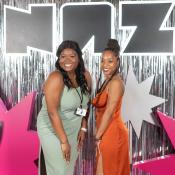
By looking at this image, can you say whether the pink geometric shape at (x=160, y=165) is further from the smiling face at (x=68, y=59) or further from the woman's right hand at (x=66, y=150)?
the smiling face at (x=68, y=59)

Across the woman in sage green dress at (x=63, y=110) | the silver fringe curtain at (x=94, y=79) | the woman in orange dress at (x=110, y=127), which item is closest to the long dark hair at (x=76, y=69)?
the woman in sage green dress at (x=63, y=110)

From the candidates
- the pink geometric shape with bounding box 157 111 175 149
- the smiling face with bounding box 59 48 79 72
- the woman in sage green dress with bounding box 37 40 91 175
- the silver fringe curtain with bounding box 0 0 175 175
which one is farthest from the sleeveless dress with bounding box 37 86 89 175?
the pink geometric shape with bounding box 157 111 175 149

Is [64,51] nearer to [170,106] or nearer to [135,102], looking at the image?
[135,102]

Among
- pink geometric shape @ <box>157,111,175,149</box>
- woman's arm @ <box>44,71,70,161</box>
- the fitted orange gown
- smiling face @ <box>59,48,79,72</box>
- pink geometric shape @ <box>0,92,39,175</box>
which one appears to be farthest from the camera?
pink geometric shape @ <box>0,92,39,175</box>

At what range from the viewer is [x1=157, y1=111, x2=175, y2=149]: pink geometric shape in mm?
2637

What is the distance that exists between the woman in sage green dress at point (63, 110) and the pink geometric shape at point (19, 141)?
62cm

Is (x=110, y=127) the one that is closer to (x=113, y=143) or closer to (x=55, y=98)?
(x=113, y=143)

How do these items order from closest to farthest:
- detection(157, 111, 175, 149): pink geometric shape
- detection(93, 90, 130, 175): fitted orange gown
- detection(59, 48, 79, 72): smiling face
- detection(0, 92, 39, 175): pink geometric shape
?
detection(59, 48, 79, 72): smiling face < detection(93, 90, 130, 175): fitted orange gown < detection(157, 111, 175, 149): pink geometric shape < detection(0, 92, 39, 175): pink geometric shape

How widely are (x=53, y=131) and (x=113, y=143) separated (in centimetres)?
41

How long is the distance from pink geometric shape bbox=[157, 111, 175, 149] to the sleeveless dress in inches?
28.9

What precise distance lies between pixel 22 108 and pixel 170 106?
117cm

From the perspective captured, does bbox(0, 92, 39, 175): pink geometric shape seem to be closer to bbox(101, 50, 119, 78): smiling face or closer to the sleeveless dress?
the sleeveless dress

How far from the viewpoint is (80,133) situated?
2314 millimetres

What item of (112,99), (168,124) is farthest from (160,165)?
(112,99)
